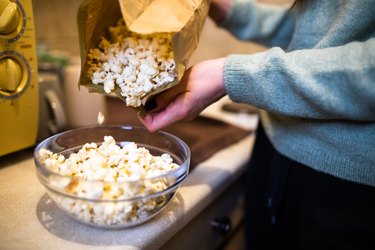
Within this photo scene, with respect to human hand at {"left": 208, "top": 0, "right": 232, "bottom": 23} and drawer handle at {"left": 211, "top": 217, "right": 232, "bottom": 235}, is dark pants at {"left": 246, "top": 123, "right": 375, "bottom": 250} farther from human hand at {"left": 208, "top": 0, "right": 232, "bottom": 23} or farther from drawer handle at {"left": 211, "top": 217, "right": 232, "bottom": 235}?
human hand at {"left": 208, "top": 0, "right": 232, "bottom": 23}

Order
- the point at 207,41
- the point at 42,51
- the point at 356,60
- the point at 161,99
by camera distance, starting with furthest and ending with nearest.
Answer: the point at 207,41 < the point at 42,51 < the point at 161,99 < the point at 356,60

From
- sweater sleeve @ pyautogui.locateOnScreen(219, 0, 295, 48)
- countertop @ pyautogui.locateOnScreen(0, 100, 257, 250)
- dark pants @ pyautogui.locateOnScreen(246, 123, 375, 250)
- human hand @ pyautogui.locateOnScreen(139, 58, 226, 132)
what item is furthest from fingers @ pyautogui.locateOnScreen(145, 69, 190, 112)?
sweater sleeve @ pyautogui.locateOnScreen(219, 0, 295, 48)

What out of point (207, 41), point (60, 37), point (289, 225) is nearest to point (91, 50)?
point (289, 225)

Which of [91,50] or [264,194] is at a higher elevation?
[91,50]

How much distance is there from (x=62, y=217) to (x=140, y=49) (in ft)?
0.93

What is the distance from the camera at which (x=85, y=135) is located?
1.91ft

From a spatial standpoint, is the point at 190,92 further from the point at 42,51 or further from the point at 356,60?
the point at 42,51

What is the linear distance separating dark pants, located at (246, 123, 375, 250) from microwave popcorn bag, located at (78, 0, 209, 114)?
1.01 ft

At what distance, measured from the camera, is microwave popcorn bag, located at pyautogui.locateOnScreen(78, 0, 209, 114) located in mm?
454

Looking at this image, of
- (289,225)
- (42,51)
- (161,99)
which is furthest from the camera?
(42,51)

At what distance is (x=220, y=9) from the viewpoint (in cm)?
80

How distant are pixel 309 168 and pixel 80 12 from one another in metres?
0.47

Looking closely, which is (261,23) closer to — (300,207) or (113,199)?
(300,207)

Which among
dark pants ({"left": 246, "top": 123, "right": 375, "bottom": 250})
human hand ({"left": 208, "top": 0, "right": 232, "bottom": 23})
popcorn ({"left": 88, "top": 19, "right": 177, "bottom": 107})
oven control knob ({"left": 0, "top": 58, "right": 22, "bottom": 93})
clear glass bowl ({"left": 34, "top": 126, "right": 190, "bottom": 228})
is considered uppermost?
human hand ({"left": 208, "top": 0, "right": 232, "bottom": 23})
